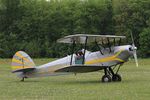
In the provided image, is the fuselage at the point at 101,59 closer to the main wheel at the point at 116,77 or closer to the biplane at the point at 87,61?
the biplane at the point at 87,61

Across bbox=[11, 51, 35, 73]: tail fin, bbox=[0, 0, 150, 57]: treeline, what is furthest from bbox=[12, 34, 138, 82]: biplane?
bbox=[0, 0, 150, 57]: treeline

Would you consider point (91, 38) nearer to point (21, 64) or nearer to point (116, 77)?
point (116, 77)

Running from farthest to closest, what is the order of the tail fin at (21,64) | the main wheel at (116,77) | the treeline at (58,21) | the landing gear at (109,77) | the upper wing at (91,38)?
the treeline at (58,21)
the tail fin at (21,64)
the main wheel at (116,77)
the upper wing at (91,38)
the landing gear at (109,77)

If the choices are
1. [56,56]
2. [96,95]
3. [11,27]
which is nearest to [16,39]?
[11,27]

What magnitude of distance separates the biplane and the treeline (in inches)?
1752

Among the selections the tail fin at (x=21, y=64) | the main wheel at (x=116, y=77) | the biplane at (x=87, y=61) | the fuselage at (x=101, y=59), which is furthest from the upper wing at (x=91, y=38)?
the tail fin at (x=21, y=64)

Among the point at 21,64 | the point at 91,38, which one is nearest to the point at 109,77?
the point at 91,38

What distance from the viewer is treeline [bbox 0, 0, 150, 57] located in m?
72.2

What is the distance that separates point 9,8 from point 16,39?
22.7 feet

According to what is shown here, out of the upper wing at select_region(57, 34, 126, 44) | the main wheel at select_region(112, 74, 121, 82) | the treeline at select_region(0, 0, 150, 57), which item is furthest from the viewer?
the treeline at select_region(0, 0, 150, 57)

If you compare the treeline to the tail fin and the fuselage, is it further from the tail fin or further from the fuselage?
the fuselage

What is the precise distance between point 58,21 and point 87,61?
5452 cm

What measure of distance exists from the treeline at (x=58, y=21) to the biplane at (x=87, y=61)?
146ft

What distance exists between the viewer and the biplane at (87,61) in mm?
23516
